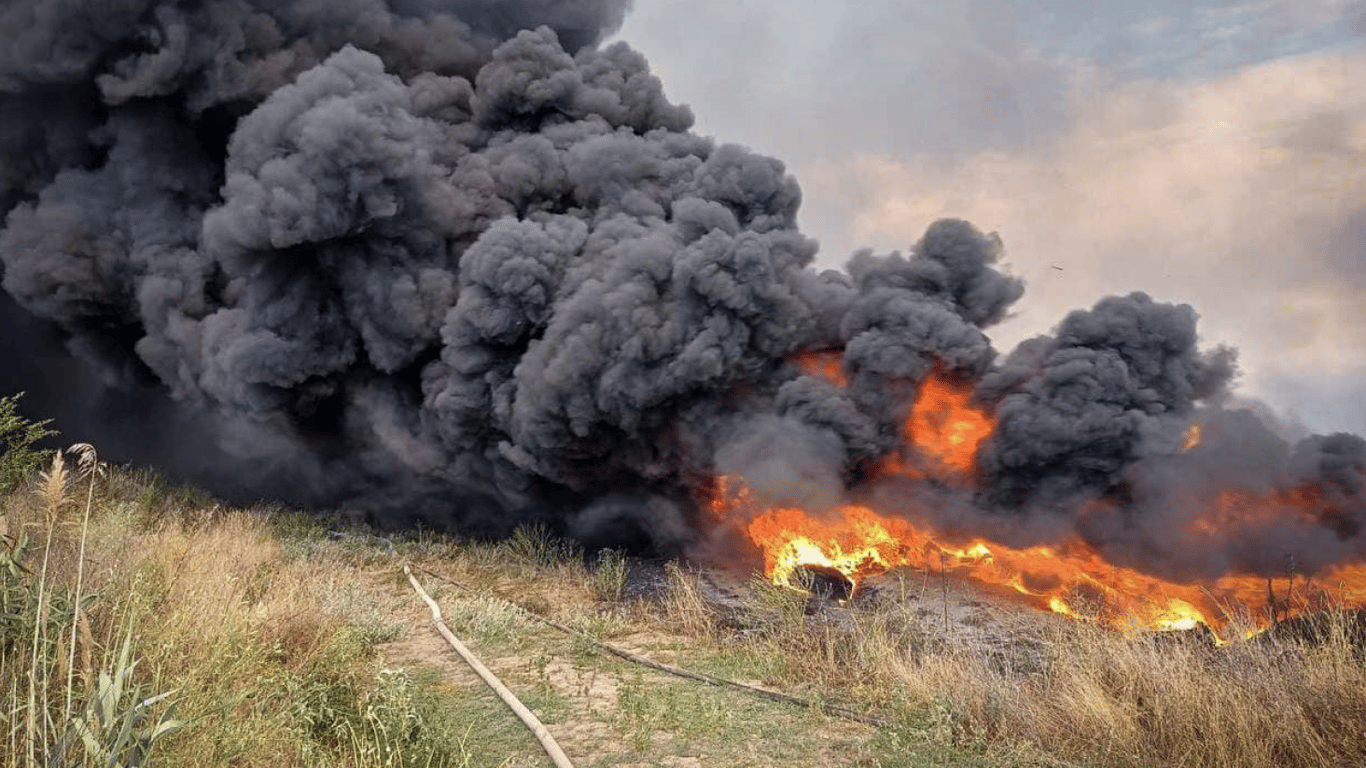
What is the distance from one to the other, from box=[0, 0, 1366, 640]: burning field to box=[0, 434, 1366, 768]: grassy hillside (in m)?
3.63

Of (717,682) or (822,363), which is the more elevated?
(822,363)

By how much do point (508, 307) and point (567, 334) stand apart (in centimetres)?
154

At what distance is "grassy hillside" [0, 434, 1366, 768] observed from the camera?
4895 mm

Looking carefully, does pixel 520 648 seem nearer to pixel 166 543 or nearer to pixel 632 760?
pixel 632 760

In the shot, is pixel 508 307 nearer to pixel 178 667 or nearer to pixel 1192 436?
pixel 178 667

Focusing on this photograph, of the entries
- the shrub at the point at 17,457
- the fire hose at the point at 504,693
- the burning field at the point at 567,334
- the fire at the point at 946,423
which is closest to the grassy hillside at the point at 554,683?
the fire hose at the point at 504,693

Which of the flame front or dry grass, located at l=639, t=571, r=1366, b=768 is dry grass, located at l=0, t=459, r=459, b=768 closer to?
dry grass, located at l=639, t=571, r=1366, b=768

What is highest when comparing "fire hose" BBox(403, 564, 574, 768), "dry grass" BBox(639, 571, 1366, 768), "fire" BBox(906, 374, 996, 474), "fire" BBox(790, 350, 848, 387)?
"fire" BBox(790, 350, 848, 387)

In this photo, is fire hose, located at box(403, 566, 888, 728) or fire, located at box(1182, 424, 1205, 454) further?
fire, located at box(1182, 424, 1205, 454)

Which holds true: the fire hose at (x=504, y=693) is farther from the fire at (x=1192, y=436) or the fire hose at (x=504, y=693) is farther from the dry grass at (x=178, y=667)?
the fire at (x=1192, y=436)

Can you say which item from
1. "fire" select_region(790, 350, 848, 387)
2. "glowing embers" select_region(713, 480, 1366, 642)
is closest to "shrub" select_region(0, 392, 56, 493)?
"glowing embers" select_region(713, 480, 1366, 642)

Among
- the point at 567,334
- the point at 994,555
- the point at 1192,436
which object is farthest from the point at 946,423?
the point at 567,334

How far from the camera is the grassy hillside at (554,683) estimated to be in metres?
4.89

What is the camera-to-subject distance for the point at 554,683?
28.5 ft
